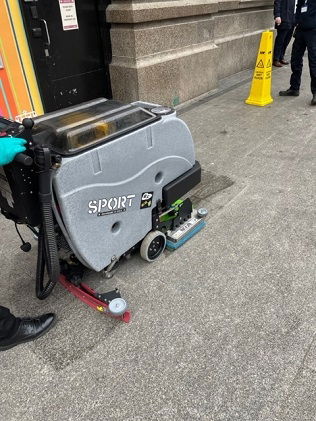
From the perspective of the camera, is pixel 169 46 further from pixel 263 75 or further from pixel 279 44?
Result: pixel 279 44

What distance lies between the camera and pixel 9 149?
1624 millimetres

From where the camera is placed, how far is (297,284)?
2.44 m

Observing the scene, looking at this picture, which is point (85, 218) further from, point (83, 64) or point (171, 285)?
point (83, 64)

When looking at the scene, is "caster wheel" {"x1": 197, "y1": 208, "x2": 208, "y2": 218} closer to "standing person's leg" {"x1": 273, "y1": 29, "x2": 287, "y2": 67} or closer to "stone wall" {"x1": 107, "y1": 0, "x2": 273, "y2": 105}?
"stone wall" {"x1": 107, "y1": 0, "x2": 273, "y2": 105}

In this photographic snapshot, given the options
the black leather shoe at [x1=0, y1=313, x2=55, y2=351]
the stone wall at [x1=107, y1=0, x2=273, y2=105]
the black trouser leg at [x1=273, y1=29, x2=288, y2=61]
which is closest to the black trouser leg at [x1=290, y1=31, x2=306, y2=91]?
the stone wall at [x1=107, y1=0, x2=273, y2=105]

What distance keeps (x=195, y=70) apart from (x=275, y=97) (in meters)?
1.62

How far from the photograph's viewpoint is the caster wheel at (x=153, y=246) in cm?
259

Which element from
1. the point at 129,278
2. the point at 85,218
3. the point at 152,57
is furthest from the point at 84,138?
the point at 152,57

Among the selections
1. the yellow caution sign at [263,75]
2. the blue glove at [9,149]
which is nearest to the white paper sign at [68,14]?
the yellow caution sign at [263,75]

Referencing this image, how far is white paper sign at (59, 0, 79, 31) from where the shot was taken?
4.30m

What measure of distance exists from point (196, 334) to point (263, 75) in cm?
499

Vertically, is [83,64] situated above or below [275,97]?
above

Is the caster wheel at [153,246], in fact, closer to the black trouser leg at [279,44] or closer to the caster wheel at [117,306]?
the caster wheel at [117,306]

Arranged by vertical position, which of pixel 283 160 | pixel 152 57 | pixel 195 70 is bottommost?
pixel 283 160
